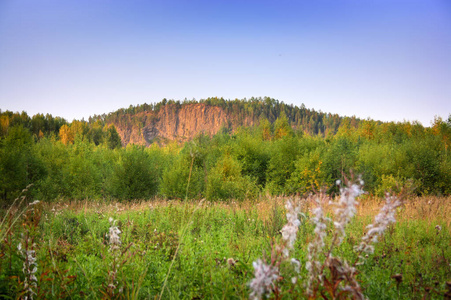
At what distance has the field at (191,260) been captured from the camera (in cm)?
206

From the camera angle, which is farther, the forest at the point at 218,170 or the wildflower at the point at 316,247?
the forest at the point at 218,170

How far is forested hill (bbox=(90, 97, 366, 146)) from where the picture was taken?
143m

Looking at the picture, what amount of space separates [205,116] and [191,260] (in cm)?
16433

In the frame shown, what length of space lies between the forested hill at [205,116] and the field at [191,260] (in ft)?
432

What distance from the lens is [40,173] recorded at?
985 inches

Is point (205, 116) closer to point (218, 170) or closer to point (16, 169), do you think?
point (218, 170)

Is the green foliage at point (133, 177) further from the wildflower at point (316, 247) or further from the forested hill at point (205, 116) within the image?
the forested hill at point (205, 116)

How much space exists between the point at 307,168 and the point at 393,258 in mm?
24310

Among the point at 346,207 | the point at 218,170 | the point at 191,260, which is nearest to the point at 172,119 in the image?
the point at 218,170

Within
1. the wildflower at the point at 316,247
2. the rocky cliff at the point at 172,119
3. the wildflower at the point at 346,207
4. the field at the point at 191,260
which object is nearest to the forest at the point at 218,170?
the field at the point at 191,260

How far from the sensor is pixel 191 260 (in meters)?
3.68

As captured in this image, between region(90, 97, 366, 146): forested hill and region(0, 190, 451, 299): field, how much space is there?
432 ft

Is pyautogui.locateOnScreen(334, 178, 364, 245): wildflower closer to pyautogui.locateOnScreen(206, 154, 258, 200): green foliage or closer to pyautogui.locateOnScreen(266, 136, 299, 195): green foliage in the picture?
pyautogui.locateOnScreen(206, 154, 258, 200): green foliage

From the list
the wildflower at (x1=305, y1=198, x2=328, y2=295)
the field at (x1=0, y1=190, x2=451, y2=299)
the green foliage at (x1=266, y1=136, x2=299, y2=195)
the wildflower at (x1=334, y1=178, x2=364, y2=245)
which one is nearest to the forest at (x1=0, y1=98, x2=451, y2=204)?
the green foliage at (x1=266, y1=136, x2=299, y2=195)
